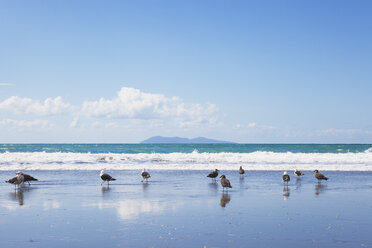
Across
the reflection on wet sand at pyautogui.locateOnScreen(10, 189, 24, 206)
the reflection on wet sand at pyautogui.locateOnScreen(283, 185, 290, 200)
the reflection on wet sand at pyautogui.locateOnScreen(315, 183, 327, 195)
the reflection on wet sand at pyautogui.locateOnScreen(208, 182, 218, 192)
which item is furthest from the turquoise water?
the reflection on wet sand at pyautogui.locateOnScreen(283, 185, 290, 200)

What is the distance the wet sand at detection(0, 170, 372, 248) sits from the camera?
9.05m

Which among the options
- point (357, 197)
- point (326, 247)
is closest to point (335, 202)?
point (357, 197)

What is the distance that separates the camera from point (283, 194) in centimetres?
1652

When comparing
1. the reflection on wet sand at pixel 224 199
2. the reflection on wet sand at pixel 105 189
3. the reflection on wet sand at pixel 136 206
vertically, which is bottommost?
the reflection on wet sand at pixel 224 199

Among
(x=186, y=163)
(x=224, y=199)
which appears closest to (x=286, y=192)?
(x=224, y=199)

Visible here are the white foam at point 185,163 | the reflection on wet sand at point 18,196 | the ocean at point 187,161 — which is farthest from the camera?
the ocean at point 187,161

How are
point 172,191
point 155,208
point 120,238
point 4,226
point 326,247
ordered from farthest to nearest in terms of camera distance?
point 172,191 → point 155,208 → point 4,226 → point 120,238 → point 326,247

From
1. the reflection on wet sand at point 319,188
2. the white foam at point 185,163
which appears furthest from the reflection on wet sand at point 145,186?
the white foam at point 185,163

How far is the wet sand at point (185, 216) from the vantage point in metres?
9.05

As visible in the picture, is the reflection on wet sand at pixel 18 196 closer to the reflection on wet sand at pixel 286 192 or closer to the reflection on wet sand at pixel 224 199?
the reflection on wet sand at pixel 224 199

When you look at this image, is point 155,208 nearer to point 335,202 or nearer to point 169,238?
point 169,238

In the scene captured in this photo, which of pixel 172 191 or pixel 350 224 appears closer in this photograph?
pixel 350 224

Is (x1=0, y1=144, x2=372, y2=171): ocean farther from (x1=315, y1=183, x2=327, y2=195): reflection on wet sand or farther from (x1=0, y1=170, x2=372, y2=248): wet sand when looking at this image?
(x1=0, y1=170, x2=372, y2=248): wet sand

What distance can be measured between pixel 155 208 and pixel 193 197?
2922 millimetres
